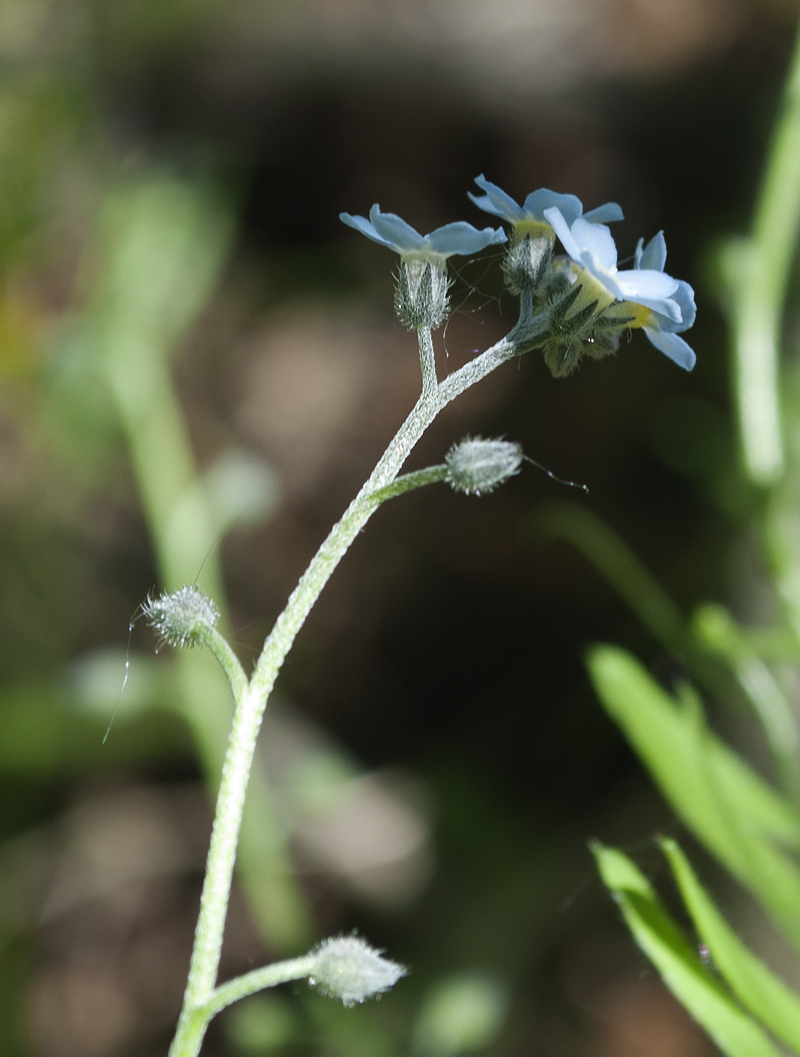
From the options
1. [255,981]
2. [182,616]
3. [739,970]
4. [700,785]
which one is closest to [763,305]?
[700,785]

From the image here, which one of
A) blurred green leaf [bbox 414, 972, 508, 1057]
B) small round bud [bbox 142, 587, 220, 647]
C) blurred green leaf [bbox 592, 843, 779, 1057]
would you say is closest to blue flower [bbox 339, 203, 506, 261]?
small round bud [bbox 142, 587, 220, 647]

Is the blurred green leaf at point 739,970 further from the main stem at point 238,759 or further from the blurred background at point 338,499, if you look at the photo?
the blurred background at point 338,499

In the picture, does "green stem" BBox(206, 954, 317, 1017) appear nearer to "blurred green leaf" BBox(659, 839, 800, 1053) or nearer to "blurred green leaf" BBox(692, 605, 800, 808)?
"blurred green leaf" BBox(659, 839, 800, 1053)

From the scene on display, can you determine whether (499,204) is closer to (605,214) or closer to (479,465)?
(605,214)

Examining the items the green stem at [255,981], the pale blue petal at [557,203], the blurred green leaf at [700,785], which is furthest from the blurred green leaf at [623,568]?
the green stem at [255,981]

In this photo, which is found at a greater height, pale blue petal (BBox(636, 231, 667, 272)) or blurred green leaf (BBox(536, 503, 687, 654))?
blurred green leaf (BBox(536, 503, 687, 654))

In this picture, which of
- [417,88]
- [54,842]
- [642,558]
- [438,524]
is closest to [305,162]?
[417,88]

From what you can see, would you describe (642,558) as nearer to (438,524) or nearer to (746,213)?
(438,524)
